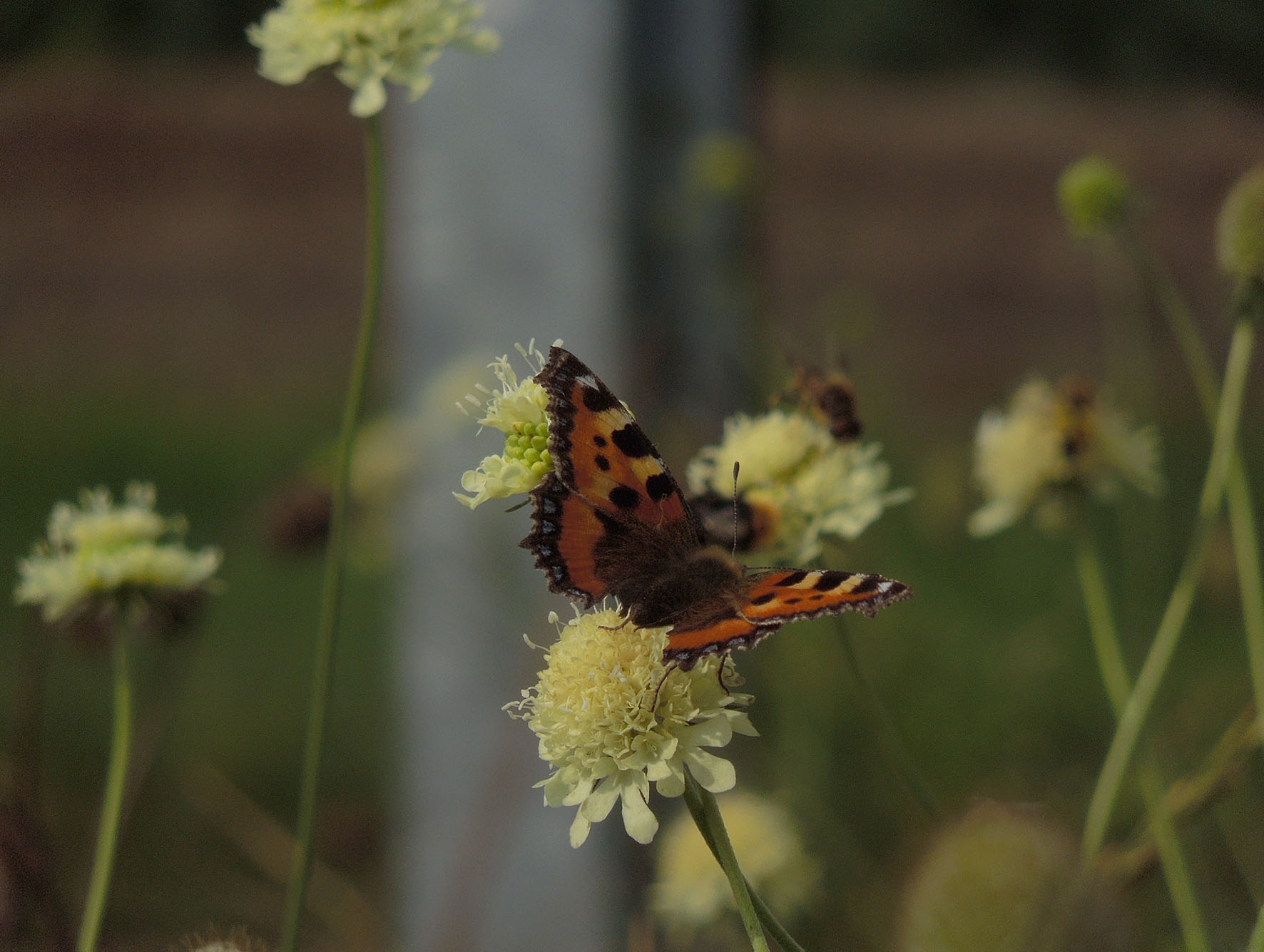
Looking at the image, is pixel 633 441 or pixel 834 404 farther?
pixel 834 404

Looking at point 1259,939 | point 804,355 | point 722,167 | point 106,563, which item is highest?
point 722,167

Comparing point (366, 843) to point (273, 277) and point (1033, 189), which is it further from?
point (1033, 189)

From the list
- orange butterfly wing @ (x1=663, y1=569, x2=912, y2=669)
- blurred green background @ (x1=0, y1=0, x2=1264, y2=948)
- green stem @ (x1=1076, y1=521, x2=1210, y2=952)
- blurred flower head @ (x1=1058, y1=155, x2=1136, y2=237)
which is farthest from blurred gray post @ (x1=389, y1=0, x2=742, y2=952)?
orange butterfly wing @ (x1=663, y1=569, x2=912, y2=669)

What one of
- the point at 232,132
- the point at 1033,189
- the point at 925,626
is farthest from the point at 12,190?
the point at 1033,189

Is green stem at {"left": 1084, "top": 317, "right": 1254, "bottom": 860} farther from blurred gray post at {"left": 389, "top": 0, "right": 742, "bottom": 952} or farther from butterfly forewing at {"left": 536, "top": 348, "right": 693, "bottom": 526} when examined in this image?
blurred gray post at {"left": 389, "top": 0, "right": 742, "bottom": 952}

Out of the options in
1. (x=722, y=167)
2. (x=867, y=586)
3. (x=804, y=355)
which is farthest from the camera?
(x=722, y=167)

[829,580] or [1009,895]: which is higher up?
[829,580]

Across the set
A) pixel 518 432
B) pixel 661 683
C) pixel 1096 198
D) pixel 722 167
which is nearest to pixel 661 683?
pixel 661 683

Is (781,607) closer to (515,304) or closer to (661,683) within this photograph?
(661,683)

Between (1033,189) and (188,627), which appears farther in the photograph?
(1033,189)
